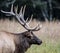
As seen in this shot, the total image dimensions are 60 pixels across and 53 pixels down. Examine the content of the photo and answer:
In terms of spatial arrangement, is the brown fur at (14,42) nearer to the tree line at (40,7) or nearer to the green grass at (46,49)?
the green grass at (46,49)

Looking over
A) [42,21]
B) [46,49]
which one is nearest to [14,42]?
[46,49]

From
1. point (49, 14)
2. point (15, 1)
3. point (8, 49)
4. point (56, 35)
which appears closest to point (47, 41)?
point (56, 35)

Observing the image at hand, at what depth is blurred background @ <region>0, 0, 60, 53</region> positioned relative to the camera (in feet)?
41.8

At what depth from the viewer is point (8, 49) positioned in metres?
10.2

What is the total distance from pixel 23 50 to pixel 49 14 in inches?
903

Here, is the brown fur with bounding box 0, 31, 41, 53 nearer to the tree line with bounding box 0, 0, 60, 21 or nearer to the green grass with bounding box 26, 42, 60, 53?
the green grass with bounding box 26, 42, 60, 53

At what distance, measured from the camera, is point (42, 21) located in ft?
70.8

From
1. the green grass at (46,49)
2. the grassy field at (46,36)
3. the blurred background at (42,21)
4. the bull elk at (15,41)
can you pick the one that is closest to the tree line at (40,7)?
the blurred background at (42,21)

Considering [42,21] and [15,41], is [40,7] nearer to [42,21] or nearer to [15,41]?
[42,21]

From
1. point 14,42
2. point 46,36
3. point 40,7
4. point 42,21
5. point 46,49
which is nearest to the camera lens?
point 14,42

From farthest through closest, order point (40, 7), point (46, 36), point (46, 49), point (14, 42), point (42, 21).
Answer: point (40, 7) < point (42, 21) < point (46, 36) < point (46, 49) < point (14, 42)

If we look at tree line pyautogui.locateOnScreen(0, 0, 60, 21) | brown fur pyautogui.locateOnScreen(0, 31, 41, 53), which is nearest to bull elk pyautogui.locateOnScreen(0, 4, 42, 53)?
brown fur pyautogui.locateOnScreen(0, 31, 41, 53)

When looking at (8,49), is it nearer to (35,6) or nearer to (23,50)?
(23,50)

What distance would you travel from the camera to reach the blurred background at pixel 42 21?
12.7 m
